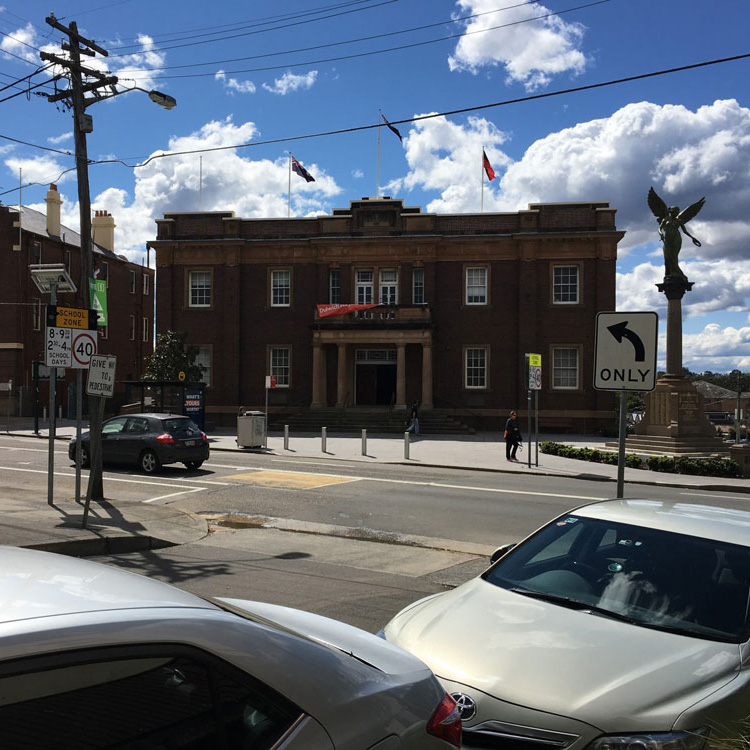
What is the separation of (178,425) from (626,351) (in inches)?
549

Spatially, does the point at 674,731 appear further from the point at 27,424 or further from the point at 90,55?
the point at 27,424

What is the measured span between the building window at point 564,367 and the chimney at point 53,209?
35440mm

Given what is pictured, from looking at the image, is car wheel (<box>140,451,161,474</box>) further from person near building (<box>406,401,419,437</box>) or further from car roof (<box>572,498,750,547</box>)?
person near building (<box>406,401,419,437</box>)

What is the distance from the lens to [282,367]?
42.6m

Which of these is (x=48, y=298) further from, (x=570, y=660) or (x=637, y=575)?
(x=570, y=660)

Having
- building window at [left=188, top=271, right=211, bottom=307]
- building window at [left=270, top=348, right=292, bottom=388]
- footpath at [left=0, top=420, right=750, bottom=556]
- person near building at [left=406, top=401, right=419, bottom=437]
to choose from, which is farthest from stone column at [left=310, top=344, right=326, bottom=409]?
building window at [left=188, top=271, right=211, bottom=307]

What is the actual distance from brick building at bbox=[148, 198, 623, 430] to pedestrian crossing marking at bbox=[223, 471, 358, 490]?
67.8ft

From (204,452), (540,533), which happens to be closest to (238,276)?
(204,452)

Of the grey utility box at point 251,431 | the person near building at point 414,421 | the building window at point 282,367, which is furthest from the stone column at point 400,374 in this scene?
the grey utility box at point 251,431

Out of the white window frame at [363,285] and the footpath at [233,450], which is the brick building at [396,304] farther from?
the footpath at [233,450]

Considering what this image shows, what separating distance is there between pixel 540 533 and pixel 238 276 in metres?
39.4

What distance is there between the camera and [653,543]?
4.54m

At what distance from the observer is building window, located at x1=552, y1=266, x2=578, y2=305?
4012cm

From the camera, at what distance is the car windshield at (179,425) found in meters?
19.1
